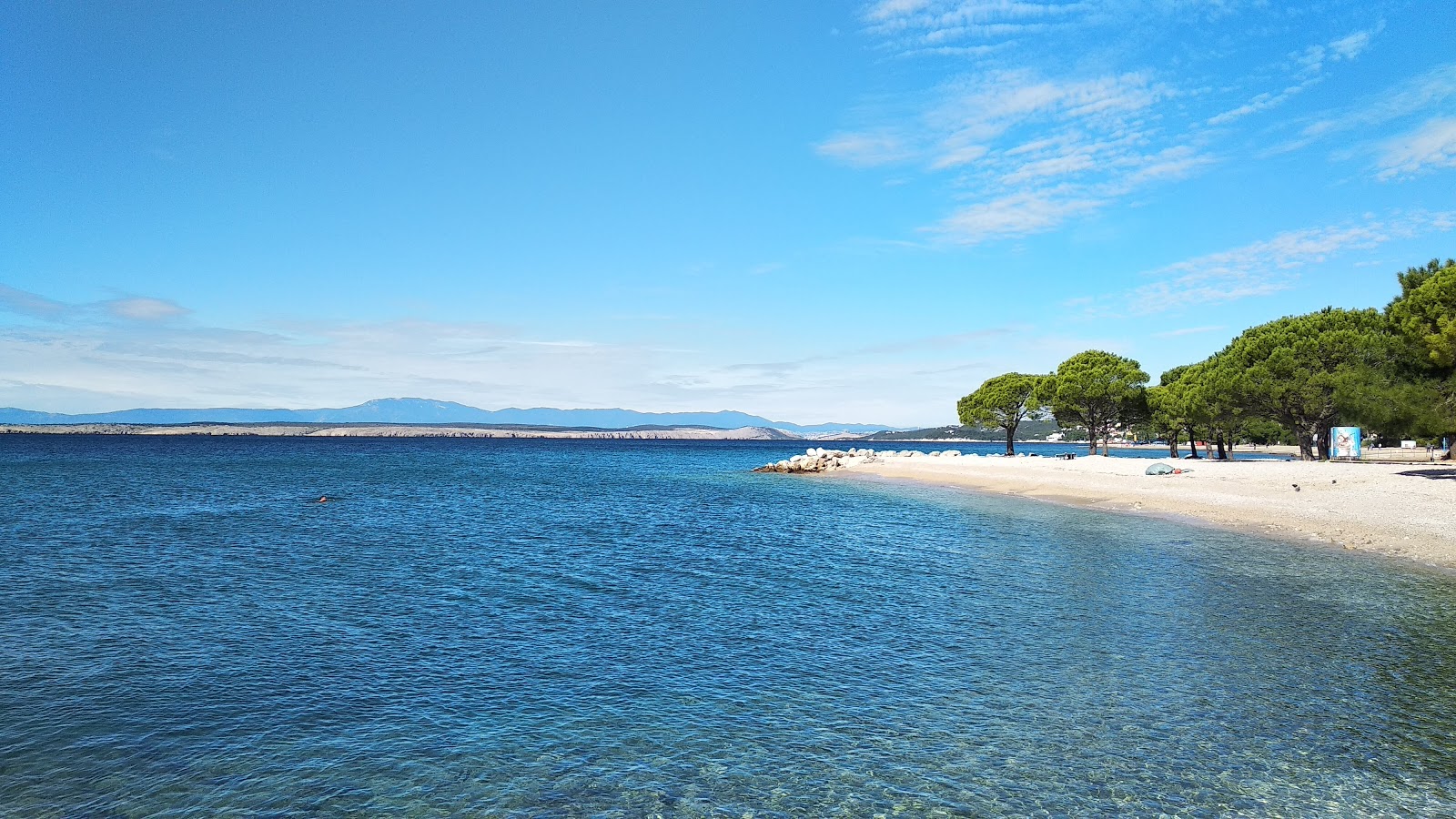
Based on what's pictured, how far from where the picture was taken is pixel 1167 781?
419 inches

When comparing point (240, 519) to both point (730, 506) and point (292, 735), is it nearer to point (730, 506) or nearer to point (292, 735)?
point (730, 506)

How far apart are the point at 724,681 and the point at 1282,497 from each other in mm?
43216

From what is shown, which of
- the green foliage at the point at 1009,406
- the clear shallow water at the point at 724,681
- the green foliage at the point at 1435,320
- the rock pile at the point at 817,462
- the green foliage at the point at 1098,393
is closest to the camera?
the clear shallow water at the point at 724,681

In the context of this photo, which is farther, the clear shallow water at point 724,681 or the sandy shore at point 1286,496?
the sandy shore at point 1286,496

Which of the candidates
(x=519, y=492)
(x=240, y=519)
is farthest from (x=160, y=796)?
(x=519, y=492)

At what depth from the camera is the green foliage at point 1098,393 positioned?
9631 centimetres

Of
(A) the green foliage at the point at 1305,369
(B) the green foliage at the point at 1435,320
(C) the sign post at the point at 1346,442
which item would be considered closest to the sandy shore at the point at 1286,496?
(B) the green foliage at the point at 1435,320

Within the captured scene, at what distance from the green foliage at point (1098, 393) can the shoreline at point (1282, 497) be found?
21816 millimetres

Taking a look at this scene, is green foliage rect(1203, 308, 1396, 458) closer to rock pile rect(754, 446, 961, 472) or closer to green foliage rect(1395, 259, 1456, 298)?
green foliage rect(1395, 259, 1456, 298)

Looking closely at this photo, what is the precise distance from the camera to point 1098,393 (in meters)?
95.6

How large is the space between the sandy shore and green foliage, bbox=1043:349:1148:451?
22.8 metres

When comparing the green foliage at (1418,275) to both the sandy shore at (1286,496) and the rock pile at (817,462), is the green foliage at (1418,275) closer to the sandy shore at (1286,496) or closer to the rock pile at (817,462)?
the sandy shore at (1286,496)

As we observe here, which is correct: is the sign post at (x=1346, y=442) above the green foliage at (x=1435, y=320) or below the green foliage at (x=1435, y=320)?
below

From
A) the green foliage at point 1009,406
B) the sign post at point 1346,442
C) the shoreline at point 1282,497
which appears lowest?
the shoreline at point 1282,497
